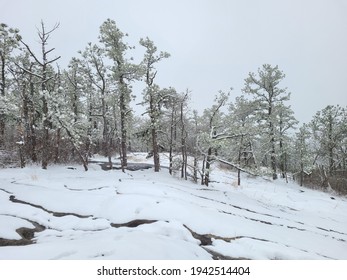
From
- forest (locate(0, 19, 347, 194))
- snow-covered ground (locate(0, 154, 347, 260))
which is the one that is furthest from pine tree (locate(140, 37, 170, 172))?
snow-covered ground (locate(0, 154, 347, 260))

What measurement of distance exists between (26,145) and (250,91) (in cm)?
1914

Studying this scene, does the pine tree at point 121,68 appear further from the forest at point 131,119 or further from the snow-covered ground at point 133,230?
the snow-covered ground at point 133,230

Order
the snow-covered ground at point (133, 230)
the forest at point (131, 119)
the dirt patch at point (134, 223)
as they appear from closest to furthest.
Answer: the snow-covered ground at point (133, 230) < the dirt patch at point (134, 223) < the forest at point (131, 119)

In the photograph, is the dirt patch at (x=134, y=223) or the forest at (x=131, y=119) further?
the forest at (x=131, y=119)

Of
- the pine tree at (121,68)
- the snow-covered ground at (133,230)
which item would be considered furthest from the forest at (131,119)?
the snow-covered ground at (133,230)

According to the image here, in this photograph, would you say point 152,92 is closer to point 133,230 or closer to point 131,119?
point 131,119

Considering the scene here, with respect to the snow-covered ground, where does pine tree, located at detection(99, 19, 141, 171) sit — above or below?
above

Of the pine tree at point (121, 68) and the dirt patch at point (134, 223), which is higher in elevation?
the pine tree at point (121, 68)

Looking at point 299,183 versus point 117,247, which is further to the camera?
point 299,183

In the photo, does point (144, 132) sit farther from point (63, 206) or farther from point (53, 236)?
point (53, 236)

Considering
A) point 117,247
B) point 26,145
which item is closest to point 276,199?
point 117,247

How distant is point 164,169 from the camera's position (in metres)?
19.3

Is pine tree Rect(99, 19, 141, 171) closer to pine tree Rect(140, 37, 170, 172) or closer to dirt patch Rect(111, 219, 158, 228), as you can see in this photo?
pine tree Rect(140, 37, 170, 172)

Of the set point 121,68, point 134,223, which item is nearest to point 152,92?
point 121,68
